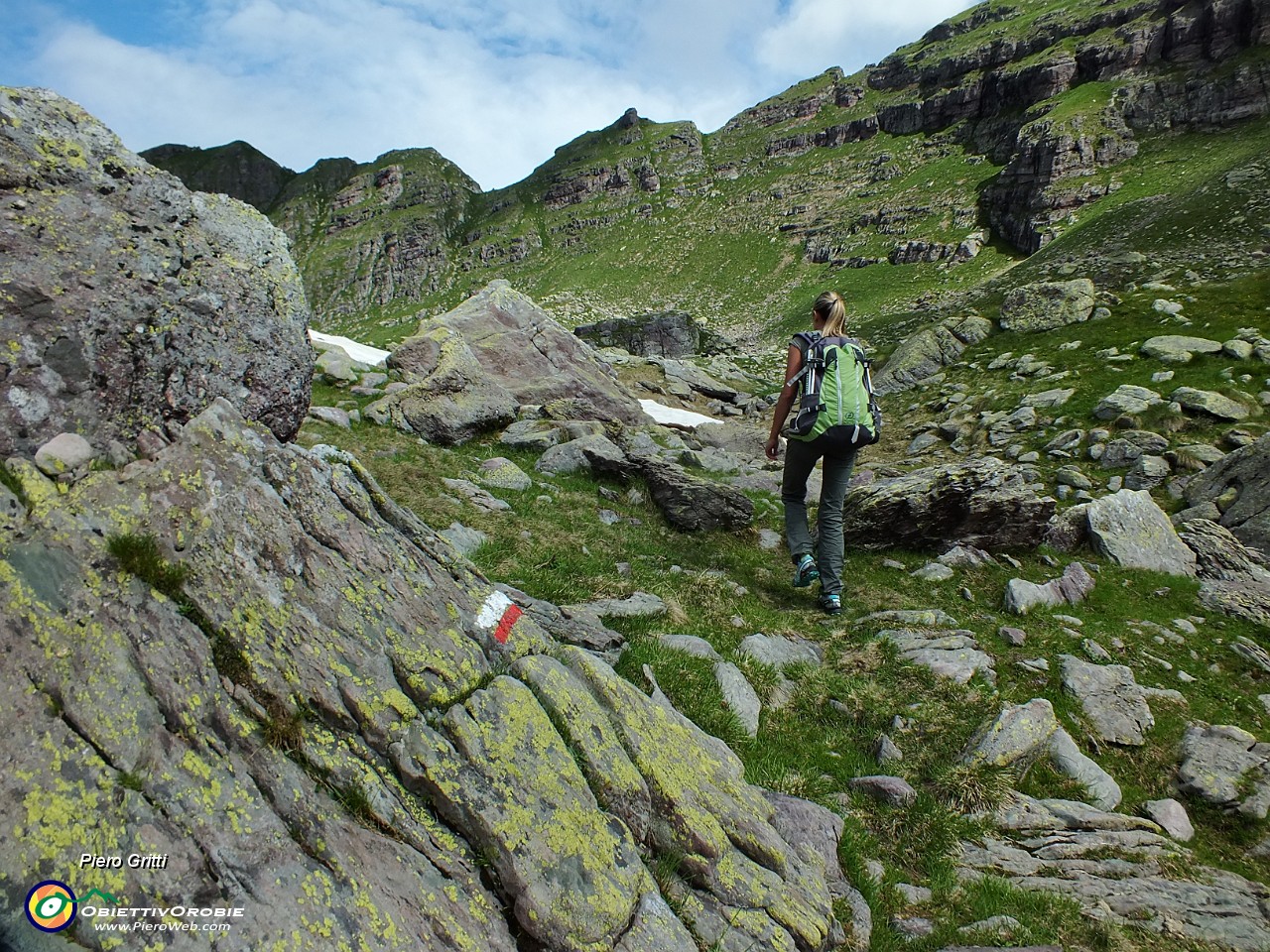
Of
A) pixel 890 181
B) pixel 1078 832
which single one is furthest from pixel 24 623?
pixel 890 181

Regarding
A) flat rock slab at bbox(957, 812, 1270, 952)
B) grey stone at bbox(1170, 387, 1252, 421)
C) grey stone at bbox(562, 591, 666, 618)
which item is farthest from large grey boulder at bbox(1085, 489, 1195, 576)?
grey stone at bbox(562, 591, 666, 618)

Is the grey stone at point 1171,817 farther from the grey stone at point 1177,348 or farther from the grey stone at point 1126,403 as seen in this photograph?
the grey stone at point 1177,348

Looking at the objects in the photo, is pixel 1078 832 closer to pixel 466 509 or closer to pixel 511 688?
pixel 511 688

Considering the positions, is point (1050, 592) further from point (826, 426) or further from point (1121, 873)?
point (1121, 873)

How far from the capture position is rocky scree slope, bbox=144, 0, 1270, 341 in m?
96.8

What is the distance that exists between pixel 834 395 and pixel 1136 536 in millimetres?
8343

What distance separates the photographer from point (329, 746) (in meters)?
3.98

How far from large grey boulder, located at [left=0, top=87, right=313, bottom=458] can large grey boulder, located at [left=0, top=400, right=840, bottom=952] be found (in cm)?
151

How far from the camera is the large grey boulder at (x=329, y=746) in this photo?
3201mm

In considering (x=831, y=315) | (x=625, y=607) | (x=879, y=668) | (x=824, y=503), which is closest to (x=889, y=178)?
(x=831, y=315)

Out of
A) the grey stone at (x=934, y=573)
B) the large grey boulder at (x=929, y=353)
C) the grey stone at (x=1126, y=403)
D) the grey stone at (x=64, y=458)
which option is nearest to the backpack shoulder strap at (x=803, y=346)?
the grey stone at (x=934, y=573)

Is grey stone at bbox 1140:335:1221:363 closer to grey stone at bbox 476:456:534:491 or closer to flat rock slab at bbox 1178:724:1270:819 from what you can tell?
flat rock slab at bbox 1178:724:1270:819

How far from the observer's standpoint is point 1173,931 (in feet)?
15.1

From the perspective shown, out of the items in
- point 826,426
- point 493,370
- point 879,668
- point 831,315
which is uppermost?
point 493,370
